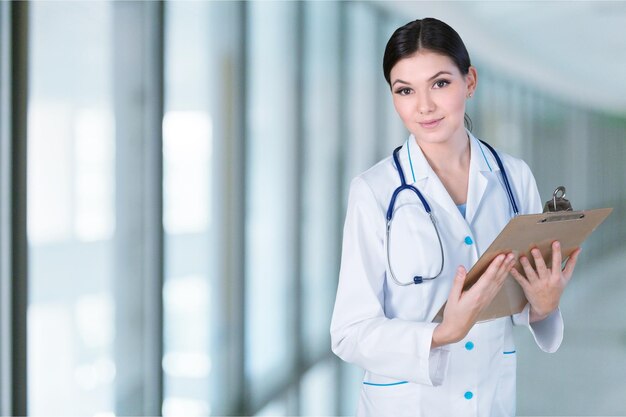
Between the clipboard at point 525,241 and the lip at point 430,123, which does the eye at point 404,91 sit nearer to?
the lip at point 430,123

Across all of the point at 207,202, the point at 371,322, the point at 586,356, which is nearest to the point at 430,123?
the point at 371,322

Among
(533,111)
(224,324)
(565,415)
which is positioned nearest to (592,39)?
(533,111)

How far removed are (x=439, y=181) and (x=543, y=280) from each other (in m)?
0.26

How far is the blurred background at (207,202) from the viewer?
203 cm

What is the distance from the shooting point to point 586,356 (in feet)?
13.6

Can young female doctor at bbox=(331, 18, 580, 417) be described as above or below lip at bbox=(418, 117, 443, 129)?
below

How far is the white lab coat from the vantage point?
4.01ft

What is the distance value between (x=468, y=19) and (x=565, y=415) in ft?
8.62

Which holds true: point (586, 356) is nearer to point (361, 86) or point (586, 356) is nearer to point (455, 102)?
point (361, 86)

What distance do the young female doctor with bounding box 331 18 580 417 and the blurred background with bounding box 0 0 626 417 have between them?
42.3 inches

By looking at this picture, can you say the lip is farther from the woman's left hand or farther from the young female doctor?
the woman's left hand

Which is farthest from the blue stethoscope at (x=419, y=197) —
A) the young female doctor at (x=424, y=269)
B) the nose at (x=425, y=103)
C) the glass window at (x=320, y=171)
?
the glass window at (x=320, y=171)

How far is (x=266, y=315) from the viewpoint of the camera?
10.4ft

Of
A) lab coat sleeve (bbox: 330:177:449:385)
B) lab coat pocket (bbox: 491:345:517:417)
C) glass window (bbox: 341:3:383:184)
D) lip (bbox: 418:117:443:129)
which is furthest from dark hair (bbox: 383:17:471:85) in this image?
glass window (bbox: 341:3:383:184)
